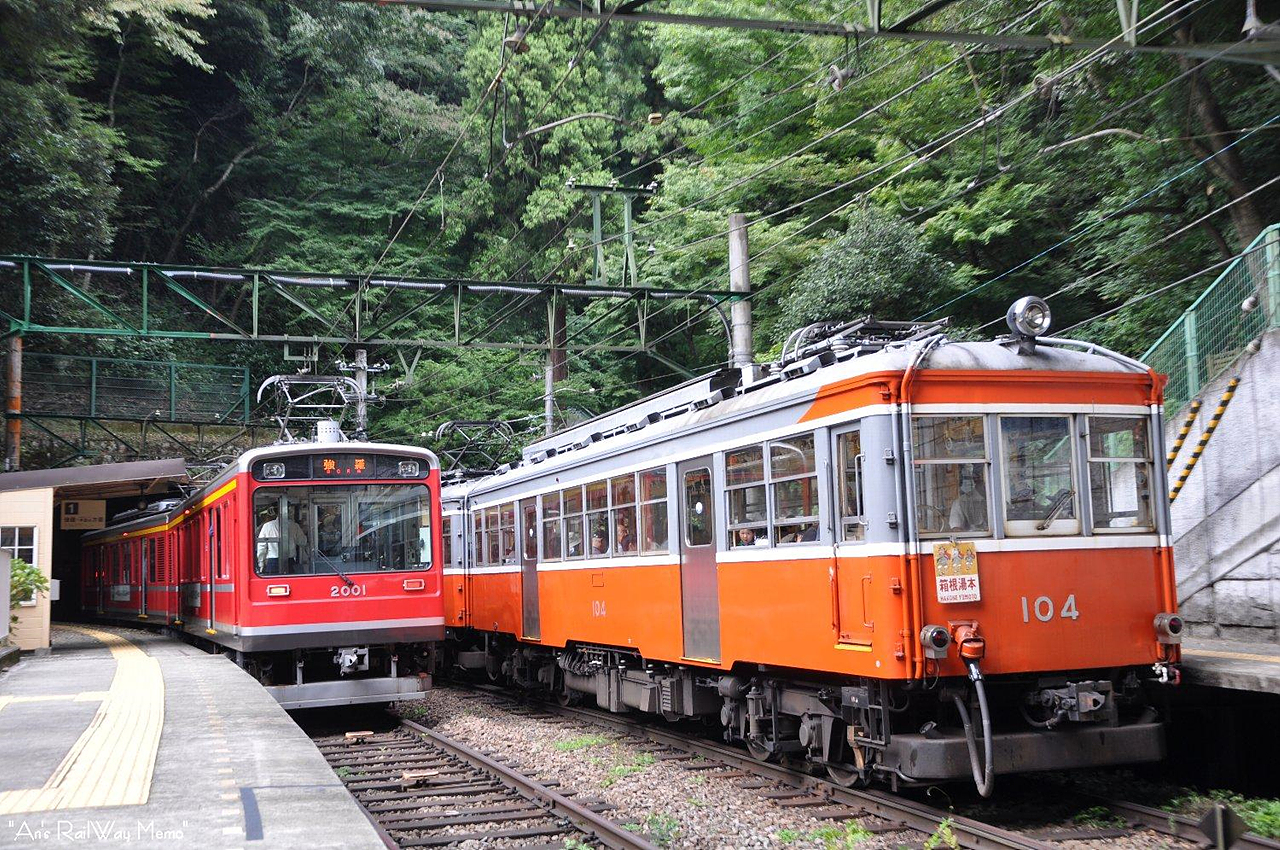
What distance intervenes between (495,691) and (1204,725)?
1039 cm

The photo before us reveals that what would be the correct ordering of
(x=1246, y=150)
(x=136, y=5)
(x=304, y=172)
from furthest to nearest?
(x=304, y=172) → (x=136, y=5) → (x=1246, y=150)

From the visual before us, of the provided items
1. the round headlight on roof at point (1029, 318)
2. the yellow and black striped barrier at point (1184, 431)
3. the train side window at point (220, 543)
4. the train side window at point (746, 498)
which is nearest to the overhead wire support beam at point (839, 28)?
the round headlight on roof at point (1029, 318)

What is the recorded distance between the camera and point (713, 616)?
956 cm

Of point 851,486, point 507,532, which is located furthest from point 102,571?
point 851,486

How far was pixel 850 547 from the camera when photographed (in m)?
7.65

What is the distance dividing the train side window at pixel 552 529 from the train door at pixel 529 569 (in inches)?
13.3

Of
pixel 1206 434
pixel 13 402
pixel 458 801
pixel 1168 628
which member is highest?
pixel 13 402

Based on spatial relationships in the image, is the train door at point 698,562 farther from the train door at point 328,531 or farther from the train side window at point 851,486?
the train door at point 328,531

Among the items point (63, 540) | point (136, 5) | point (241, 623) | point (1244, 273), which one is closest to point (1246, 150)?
point (1244, 273)

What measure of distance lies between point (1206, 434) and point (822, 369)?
5961mm

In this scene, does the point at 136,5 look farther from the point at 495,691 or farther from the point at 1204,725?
the point at 1204,725

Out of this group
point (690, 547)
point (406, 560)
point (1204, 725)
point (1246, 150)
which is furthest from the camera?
point (1246, 150)

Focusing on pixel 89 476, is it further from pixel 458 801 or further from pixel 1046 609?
pixel 1046 609

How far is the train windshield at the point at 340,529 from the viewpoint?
498 inches
